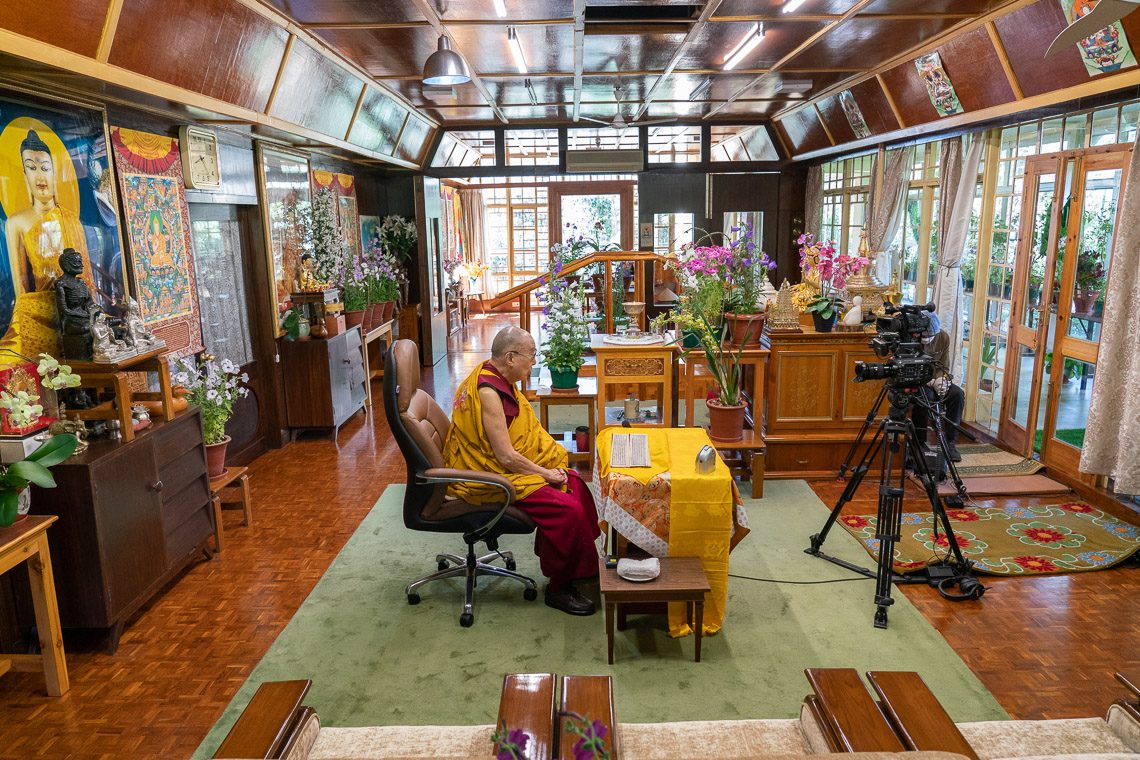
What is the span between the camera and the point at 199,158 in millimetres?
4996

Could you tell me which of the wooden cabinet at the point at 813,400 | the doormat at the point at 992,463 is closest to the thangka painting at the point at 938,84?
the wooden cabinet at the point at 813,400

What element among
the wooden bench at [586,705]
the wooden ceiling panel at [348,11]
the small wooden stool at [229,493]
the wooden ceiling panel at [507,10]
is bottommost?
the small wooden stool at [229,493]

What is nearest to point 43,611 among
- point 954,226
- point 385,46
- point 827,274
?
point 385,46

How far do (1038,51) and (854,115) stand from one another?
9.32 ft

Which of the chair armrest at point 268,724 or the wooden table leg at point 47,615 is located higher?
the chair armrest at point 268,724

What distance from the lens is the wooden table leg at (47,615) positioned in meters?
2.92

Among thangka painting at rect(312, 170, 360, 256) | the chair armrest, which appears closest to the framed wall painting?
thangka painting at rect(312, 170, 360, 256)

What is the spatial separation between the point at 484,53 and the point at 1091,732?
17.1ft

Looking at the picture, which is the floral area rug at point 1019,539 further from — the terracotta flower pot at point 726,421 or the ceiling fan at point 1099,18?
the ceiling fan at point 1099,18

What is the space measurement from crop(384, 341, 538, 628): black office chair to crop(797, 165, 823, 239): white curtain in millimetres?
7113

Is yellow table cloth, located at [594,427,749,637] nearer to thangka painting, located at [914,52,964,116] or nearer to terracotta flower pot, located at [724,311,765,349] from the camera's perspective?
terracotta flower pot, located at [724,311,765,349]

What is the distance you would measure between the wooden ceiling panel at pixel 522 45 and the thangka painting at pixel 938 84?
2491mm

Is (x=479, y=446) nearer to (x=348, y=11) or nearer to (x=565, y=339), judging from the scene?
(x=565, y=339)

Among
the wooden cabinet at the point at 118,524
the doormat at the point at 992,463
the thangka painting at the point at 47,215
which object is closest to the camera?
the wooden cabinet at the point at 118,524
